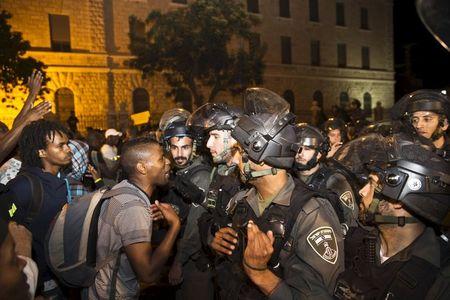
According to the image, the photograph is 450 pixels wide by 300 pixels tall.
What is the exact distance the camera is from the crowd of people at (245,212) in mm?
2398

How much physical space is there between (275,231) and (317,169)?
236 cm

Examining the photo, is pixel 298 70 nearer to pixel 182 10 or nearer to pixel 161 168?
pixel 182 10

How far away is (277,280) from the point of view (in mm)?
2416

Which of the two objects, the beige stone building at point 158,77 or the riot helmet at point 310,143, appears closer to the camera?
the riot helmet at point 310,143

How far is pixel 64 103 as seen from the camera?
2780 centimetres

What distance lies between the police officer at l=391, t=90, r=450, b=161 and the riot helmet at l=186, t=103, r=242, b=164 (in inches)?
76.7

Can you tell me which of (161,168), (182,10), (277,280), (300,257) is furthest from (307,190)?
(182,10)

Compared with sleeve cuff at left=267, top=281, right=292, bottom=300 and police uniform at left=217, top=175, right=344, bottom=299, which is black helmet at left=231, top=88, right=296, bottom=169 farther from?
sleeve cuff at left=267, top=281, right=292, bottom=300

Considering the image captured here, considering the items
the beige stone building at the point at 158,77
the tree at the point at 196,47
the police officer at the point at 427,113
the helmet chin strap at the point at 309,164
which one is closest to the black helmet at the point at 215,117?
the helmet chin strap at the point at 309,164

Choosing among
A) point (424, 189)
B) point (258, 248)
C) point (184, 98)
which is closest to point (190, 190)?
point (258, 248)

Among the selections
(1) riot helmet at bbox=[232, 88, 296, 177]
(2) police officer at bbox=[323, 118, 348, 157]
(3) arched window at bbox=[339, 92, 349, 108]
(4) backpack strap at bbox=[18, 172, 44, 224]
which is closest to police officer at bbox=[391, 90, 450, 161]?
(2) police officer at bbox=[323, 118, 348, 157]

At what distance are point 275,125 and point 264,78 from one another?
33.8 m

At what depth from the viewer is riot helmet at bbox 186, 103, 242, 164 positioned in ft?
14.4

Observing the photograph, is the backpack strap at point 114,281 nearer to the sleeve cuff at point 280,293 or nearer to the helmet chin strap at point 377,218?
the sleeve cuff at point 280,293
